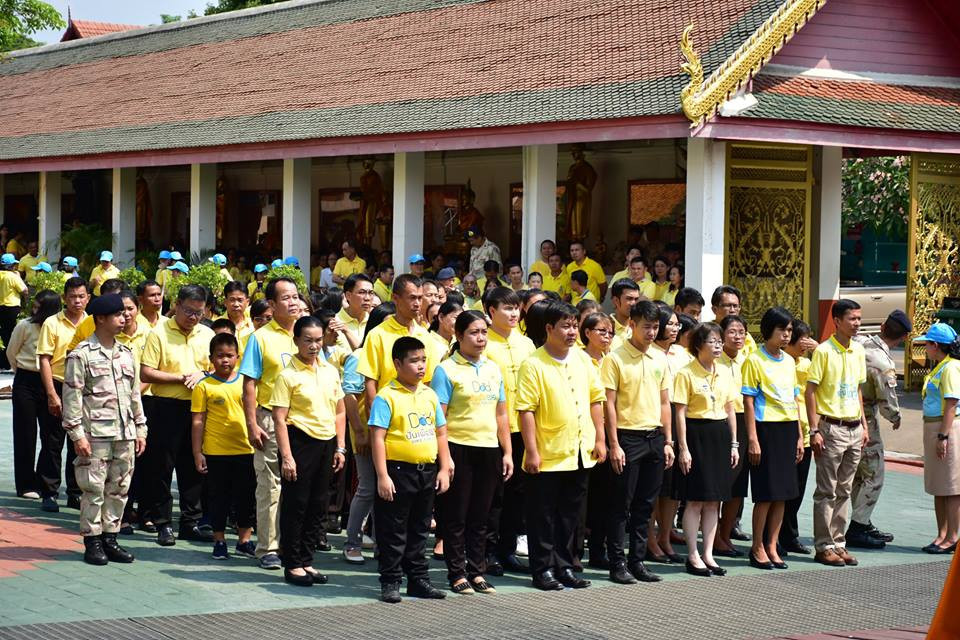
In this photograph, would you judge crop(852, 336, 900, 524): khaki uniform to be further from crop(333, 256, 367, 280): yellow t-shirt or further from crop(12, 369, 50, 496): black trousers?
crop(333, 256, 367, 280): yellow t-shirt

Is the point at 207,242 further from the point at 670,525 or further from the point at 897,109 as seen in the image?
the point at 670,525

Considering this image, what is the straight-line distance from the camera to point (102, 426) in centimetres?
863

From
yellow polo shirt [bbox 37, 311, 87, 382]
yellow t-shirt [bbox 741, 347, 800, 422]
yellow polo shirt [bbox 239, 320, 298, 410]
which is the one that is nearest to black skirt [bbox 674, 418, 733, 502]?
yellow t-shirt [bbox 741, 347, 800, 422]

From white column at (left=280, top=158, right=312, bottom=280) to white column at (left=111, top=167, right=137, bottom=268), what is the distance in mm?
5232

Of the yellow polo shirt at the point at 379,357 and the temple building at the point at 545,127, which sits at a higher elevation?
the temple building at the point at 545,127

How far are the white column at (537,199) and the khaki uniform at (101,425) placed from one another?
10.6 meters

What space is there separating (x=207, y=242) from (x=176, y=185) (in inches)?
267

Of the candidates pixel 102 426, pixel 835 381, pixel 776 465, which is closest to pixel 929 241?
pixel 835 381

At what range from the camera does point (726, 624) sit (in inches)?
306

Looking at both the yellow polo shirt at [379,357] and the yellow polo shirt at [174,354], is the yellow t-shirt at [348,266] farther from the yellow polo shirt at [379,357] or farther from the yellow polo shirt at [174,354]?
the yellow polo shirt at [379,357]

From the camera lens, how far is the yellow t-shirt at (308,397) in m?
8.43

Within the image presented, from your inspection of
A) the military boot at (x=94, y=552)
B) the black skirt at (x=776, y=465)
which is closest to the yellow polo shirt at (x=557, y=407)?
the black skirt at (x=776, y=465)

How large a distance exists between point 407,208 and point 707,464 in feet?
40.3

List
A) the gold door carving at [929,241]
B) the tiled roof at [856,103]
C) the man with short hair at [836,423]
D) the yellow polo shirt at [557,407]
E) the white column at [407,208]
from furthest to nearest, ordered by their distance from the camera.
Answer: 1. the white column at [407,208]
2. the gold door carving at [929,241]
3. the tiled roof at [856,103]
4. the man with short hair at [836,423]
5. the yellow polo shirt at [557,407]
